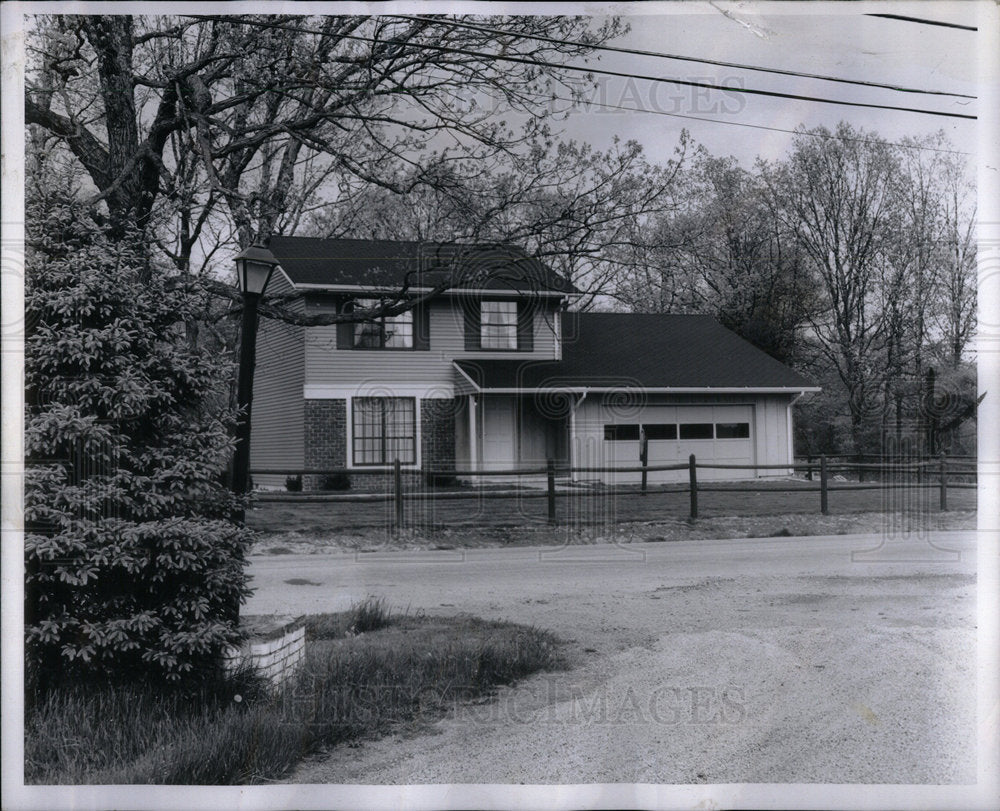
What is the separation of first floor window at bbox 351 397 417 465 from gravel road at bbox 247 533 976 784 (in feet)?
2.00

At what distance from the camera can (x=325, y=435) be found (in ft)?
14.9

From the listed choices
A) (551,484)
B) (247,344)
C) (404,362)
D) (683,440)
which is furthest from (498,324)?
(247,344)

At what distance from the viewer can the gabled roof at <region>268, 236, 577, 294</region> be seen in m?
4.69

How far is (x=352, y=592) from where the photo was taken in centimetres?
471

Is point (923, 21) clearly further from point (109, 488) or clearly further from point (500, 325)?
point (109, 488)

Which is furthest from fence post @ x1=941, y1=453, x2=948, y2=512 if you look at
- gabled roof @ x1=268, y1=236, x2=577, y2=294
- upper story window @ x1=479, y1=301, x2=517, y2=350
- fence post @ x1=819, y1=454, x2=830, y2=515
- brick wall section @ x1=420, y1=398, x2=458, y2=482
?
brick wall section @ x1=420, y1=398, x2=458, y2=482

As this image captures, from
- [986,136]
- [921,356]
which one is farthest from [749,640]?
[986,136]

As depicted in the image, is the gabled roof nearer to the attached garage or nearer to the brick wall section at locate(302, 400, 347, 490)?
the attached garage

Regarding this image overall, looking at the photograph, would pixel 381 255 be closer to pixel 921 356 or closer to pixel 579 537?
pixel 579 537

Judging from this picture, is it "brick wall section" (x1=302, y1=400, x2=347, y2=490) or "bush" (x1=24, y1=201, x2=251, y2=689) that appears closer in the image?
"bush" (x1=24, y1=201, x2=251, y2=689)

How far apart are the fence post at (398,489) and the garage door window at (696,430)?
1566mm

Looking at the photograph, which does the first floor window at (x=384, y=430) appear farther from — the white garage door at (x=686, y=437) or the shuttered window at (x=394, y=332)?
the white garage door at (x=686, y=437)

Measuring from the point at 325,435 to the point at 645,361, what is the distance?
1799mm

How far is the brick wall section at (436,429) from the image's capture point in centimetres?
445
